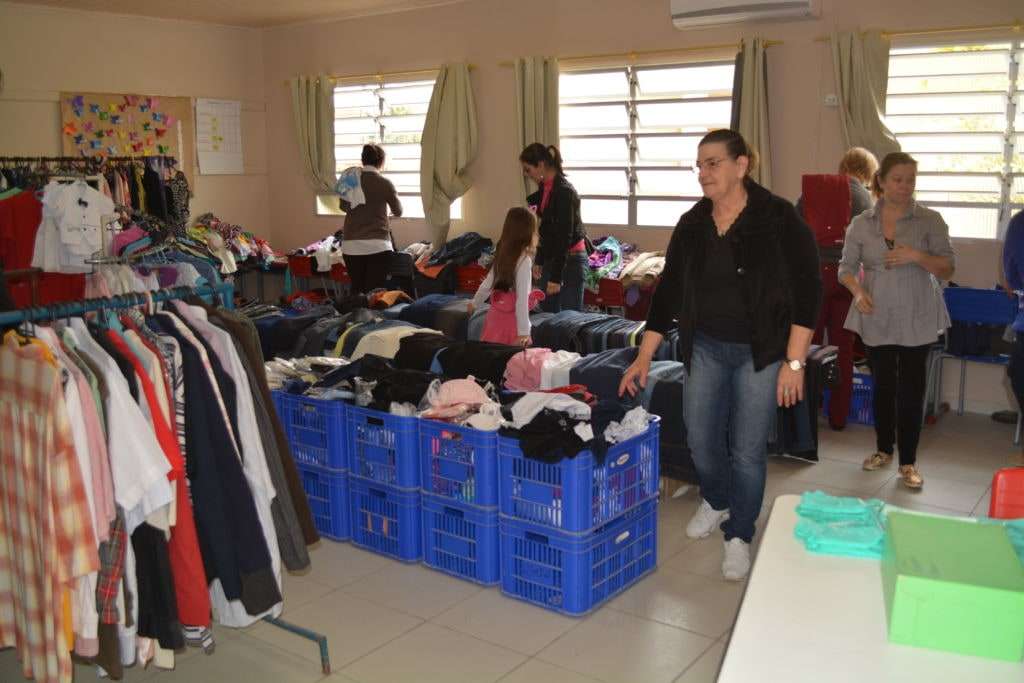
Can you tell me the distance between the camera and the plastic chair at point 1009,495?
87.0 inches

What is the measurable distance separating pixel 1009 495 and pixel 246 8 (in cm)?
787

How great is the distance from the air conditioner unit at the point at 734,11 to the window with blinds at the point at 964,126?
0.69 m

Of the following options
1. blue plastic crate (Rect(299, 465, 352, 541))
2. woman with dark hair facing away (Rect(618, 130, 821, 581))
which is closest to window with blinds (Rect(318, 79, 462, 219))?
blue plastic crate (Rect(299, 465, 352, 541))

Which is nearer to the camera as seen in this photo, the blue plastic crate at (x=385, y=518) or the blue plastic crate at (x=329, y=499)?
the blue plastic crate at (x=385, y=518)

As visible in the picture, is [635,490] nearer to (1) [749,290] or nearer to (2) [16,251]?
(1) [749,290]

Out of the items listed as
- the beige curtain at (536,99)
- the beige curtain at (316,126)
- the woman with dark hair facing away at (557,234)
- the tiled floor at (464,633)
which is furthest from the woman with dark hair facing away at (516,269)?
the beige curtain at (316,126)

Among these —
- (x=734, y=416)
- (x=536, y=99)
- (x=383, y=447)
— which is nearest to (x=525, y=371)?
(x=383, y=447)

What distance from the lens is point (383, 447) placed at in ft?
12.4

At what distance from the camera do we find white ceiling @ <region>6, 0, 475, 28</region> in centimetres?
809

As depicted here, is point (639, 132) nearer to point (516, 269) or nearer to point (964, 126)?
point (964, 126)

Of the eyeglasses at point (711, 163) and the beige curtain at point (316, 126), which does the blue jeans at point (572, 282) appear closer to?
the eyeglasses at point (711, 163)

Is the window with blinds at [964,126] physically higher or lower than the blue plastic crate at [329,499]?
higher

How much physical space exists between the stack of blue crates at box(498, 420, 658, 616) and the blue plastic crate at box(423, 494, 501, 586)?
8 centimetres

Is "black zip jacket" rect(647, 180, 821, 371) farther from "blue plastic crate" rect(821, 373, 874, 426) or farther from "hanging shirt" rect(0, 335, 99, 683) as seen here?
"blue plastic crate" rect(821, 373, 874, 426)
